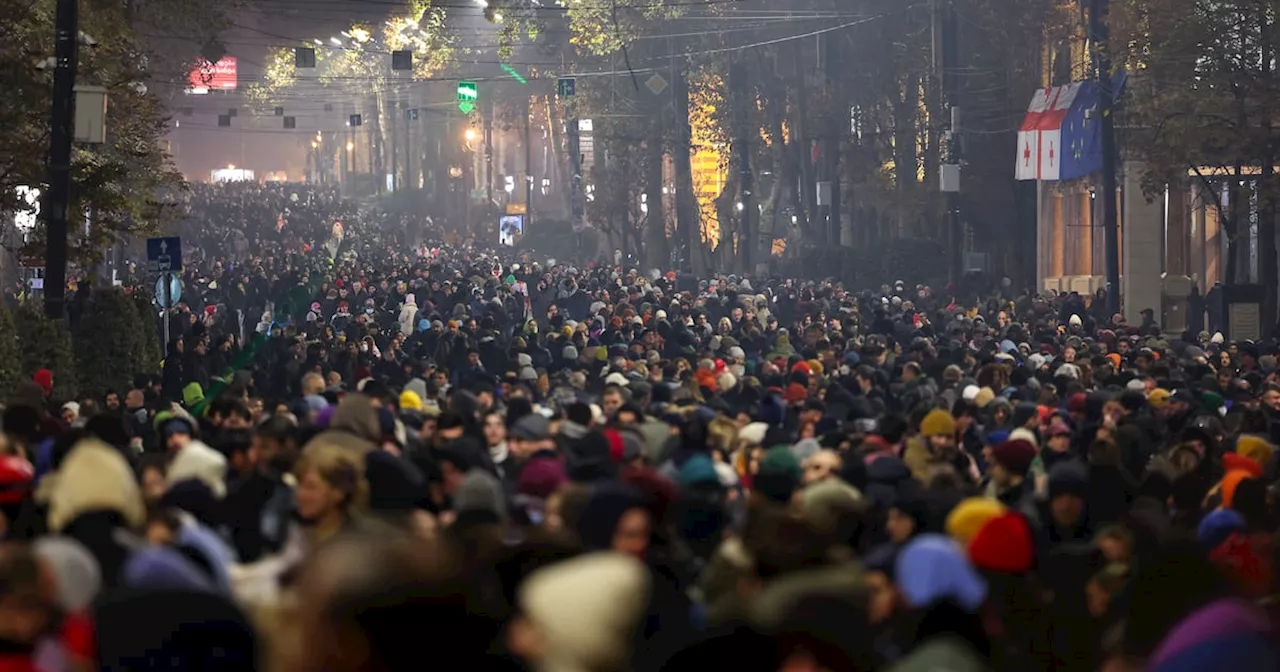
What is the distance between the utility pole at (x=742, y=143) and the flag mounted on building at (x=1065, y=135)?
17.2 m

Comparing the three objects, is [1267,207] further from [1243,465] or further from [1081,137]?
[1243,465]

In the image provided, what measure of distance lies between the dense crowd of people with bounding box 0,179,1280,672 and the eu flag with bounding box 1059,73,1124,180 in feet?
66.0

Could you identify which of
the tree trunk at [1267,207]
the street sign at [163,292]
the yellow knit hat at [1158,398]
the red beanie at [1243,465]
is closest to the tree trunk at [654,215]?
the tree trunk at [1267,207]

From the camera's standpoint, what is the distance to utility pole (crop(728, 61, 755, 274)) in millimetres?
65250

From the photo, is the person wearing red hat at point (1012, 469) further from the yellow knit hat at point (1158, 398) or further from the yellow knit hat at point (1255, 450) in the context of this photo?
the yellow knit hat at point (1158, 398)

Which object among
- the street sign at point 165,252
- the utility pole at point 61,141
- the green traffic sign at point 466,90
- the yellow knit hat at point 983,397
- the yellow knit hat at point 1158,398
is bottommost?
the yellow knit hat at point 1158,398

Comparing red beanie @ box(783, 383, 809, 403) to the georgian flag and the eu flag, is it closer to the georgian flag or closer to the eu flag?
the eu flag

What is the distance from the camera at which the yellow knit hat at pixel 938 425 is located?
51.1ft

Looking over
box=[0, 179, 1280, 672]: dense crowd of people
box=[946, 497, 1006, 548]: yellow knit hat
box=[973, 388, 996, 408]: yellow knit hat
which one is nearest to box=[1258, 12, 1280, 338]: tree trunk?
box=[0, 179, 1280, 672]: dense crowd of people

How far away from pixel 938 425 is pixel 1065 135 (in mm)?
31055

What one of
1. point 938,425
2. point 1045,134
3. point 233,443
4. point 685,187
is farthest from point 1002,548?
point 685,187

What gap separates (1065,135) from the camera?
45.8 metres

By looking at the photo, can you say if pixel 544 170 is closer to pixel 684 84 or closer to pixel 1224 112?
pixel 684 84

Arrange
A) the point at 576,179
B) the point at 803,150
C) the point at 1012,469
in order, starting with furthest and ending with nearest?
the point at 576,179 < the point at 803,150 < the point at 1012,469
